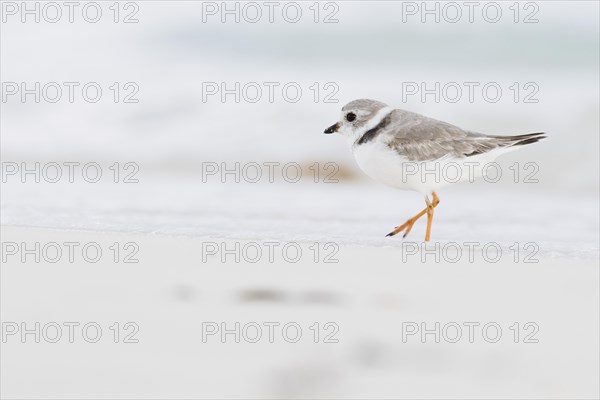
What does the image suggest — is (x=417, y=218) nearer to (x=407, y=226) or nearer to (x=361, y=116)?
(x=407, y=226)

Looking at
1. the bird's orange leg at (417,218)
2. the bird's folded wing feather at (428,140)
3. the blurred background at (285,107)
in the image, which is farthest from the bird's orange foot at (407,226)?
the bird's folded wing feather at (428,140)

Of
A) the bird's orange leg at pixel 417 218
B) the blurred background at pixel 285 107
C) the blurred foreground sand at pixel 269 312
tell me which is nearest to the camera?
the blurred foreground sand at pixel 269 312

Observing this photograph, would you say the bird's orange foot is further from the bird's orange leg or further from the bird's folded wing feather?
the bird's folded wing feather

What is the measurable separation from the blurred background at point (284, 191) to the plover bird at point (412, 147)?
0.44 meters

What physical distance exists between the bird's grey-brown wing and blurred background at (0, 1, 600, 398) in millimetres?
588

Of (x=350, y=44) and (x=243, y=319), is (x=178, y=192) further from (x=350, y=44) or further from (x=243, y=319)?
(x=350, y=44)

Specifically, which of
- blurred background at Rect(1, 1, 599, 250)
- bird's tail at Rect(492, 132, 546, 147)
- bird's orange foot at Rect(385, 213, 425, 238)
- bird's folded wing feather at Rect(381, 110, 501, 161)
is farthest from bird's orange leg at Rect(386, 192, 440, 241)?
bird's tail at Rect(492, 132, 546, 147)

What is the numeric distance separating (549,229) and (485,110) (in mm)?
4489

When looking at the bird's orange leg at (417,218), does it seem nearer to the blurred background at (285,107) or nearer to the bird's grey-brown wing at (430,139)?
the blurred background at (285,107)

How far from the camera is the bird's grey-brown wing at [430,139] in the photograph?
5902 mm

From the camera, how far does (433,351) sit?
4.17 meters

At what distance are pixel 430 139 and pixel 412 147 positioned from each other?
0.53ft

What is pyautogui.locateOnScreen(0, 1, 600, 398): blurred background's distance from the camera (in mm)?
4129

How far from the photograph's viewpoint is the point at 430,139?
600cm
